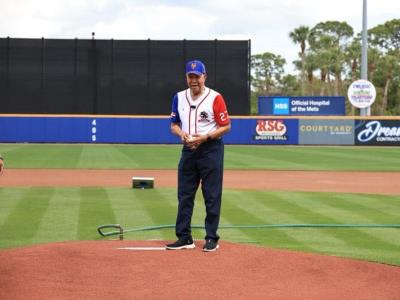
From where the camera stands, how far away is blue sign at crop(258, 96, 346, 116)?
4469 centimetres

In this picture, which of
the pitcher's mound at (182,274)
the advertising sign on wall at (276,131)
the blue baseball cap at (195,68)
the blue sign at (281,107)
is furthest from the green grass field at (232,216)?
the blue sign at (281,107)

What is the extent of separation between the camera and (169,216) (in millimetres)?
10641

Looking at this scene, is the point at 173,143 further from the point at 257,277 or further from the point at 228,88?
the point at 257,277

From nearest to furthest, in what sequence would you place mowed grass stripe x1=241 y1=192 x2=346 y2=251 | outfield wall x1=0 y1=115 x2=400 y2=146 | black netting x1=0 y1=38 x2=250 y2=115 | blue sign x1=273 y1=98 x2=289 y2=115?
mowed grass stripe x1=241 y1=192 x2=346 y2=251
black netting x1=0 y1=38 x2=250 y2=115
outfield wall x1=0 y1=115 x2=400 y2=146
blue sign x1=273 y1=98 x2=289 y2=115

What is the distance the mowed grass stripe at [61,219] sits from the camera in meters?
8.52

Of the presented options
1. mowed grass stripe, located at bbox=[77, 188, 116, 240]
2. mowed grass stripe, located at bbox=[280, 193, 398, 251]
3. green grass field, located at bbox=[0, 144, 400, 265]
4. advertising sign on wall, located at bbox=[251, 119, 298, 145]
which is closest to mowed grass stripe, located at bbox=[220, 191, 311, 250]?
green grass field, located at bbox=[0, 144, 400, 265]

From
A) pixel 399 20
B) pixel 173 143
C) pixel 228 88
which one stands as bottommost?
pixel 173 143

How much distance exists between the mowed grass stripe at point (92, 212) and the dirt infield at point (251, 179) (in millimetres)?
2224

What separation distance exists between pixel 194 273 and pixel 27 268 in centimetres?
148

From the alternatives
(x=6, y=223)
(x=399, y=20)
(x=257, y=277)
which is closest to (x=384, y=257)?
(x=257, y=277)

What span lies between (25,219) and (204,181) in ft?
12.3

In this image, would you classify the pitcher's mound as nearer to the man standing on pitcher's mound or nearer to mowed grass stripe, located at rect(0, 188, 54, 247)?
the man standing on pitcher's mound

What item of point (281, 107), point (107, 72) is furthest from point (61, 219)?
point (281, 107)

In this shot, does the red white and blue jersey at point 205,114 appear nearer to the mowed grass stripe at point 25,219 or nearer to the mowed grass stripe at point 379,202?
the mowed grass stripe at point 25,219
